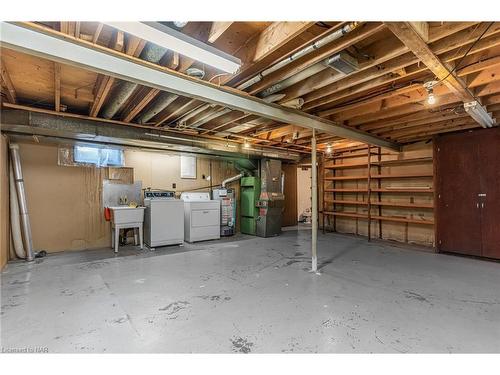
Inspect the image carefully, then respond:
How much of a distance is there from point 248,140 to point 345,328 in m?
4.07

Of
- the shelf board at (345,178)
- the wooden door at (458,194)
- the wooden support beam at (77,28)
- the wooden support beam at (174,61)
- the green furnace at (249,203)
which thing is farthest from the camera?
the green furnace at (249,203)

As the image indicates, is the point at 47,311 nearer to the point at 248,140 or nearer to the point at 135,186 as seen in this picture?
the point at 135,186

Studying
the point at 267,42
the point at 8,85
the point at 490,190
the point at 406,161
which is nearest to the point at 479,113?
the point at 490,190

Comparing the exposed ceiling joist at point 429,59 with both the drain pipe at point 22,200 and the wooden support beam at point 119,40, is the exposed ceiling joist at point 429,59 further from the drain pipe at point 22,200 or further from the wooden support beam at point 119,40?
the drain pipe at point 22,200

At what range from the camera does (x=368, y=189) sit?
5.75 m

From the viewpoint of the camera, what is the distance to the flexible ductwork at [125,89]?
1.96m

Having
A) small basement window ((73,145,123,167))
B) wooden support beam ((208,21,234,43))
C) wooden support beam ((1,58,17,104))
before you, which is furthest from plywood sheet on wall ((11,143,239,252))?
wooden support beam ((208,21,234,43))

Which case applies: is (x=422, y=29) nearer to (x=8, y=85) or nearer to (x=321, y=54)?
(x=321, y=54)

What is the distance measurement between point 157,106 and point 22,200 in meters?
2.82

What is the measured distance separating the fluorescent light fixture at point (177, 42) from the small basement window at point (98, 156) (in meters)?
3.83

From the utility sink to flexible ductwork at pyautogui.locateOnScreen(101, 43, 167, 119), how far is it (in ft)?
5.55

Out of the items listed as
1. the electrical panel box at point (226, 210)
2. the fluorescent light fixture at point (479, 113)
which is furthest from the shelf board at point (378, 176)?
the electrical panel box at point (226, 210)

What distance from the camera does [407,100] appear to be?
Result: 3.12 meters

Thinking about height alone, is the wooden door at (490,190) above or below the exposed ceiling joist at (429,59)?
below
